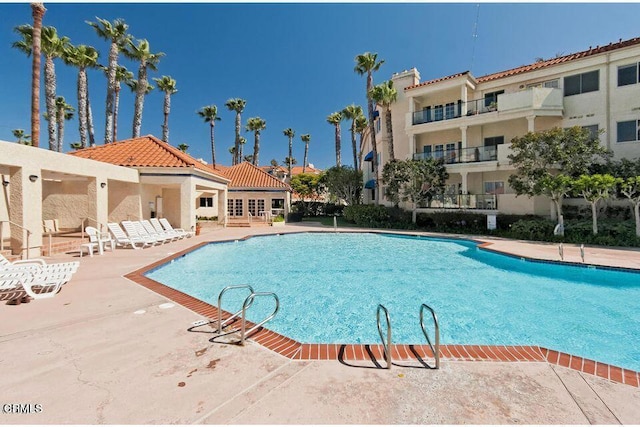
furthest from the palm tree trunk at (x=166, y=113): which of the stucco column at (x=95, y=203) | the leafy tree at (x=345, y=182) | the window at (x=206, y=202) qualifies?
the stucco column at (x=95, y=203)

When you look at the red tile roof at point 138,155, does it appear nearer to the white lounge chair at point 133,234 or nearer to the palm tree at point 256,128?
the white lounge chair at point 133,234

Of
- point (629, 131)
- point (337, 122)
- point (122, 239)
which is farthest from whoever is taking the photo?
point (337, 122)

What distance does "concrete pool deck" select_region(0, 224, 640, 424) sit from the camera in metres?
2.83

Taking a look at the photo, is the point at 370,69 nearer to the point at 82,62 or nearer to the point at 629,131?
the point at 629,131

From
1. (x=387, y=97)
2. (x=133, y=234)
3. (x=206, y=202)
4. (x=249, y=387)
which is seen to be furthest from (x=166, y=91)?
(x=249, y=387)

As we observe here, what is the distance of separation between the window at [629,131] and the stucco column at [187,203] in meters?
28.0

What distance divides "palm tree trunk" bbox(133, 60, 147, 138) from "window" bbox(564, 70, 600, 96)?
37.3m

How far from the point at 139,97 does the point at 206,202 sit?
1247cm

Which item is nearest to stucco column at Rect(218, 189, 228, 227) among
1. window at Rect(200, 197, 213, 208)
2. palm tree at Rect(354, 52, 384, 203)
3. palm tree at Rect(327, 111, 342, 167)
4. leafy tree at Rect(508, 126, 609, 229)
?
window at Rect(200, 197, 213, 208)

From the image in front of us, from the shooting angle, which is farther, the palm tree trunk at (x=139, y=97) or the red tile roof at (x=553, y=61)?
the palm tree trunk at (x=139, y=97)

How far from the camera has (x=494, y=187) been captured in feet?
75.6

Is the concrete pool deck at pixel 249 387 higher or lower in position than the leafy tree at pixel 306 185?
lower

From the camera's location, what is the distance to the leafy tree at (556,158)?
1609cm

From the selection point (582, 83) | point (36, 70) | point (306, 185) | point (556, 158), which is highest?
point (36, 70)
